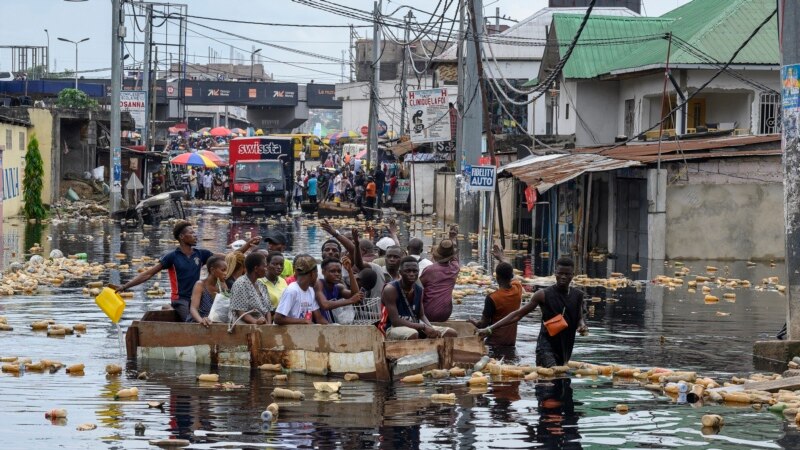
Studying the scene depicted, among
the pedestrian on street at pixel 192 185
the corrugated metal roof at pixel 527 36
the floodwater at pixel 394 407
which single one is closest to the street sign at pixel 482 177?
the floodwater at pixel 394 407

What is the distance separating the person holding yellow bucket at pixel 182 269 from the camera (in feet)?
51.1

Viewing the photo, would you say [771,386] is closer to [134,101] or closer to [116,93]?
[116,93]

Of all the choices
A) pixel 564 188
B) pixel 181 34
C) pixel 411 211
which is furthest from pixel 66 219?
pixel 181 34

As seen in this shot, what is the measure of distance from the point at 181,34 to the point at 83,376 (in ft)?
268

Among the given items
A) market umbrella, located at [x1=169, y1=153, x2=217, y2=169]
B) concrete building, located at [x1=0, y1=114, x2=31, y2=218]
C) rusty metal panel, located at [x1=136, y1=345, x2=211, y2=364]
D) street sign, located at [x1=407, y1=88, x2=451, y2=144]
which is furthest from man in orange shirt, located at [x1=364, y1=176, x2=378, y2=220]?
rusty metal panel, located at [x1=136, y1=345, x2=211, y2=364]

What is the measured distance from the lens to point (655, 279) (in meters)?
27.6

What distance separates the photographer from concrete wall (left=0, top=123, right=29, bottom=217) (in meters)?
45.8

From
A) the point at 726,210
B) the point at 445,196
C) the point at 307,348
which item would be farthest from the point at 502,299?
the point at 445,196

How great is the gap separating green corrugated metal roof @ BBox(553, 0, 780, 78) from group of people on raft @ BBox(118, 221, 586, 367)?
26.5m

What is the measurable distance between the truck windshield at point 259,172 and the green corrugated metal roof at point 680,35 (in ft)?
45.3

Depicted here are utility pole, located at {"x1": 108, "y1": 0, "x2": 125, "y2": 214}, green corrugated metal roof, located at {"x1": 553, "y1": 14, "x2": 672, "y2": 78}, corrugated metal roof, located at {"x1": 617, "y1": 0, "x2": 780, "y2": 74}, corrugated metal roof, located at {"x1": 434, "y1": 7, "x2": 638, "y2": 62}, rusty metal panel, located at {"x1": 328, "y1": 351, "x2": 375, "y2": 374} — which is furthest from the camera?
corrugated metal roof, located at {"x1": 434, "y1": 7, "x2": 638, "y2": 62}

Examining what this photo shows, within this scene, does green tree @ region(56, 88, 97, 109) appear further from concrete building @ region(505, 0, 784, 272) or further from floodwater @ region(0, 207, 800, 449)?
floodwater @ region(0, 207, 800, 449)

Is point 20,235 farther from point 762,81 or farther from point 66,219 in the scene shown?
point 762,81

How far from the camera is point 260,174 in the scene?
55906 millimetres
